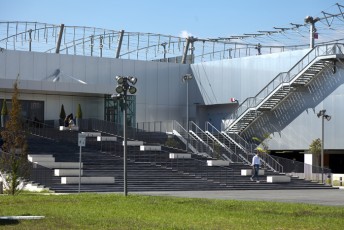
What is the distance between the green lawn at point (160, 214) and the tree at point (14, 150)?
4.43 metres

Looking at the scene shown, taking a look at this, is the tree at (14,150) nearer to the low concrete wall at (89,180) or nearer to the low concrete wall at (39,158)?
the low concrete wall at (89,180)

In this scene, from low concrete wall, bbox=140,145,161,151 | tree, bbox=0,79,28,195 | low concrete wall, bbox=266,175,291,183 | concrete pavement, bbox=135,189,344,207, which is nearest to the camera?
concrete pavement, bbox=135,189,344,207

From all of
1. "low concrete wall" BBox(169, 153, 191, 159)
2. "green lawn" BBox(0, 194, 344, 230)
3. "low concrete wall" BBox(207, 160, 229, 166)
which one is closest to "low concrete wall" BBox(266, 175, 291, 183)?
"low concrete wall" BBox(207, 160, 229, 166)

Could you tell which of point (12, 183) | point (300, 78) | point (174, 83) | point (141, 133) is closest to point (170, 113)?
point (174, 83)

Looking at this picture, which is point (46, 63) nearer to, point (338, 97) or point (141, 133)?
point (141, 133)

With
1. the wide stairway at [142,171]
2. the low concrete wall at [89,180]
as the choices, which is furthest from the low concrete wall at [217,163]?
the low concrete wall at [89,180]

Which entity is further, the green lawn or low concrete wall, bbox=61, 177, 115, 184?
low concrete wall, bbox=61, 177, 115, 184

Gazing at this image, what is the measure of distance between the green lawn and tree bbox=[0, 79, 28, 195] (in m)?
4.43

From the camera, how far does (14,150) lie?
33375 mm

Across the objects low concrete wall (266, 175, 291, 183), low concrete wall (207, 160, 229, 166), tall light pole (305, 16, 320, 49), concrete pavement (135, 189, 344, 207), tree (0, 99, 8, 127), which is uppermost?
tall light pole (305, 16, 320, 49)

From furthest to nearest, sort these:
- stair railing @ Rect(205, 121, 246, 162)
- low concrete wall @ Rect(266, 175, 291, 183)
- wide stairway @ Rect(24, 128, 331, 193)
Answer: stair railing @ Rect(205, 121, 246, 162), low concrete wall @ Rect(266, 175, 291, 183), wide stairway @ Rect(24, 128, 331, 193)

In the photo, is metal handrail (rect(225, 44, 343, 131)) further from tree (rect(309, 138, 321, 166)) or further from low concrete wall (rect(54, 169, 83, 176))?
low concrete wall (rect(54, 169, 83, 176))

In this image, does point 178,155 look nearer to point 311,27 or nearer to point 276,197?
point 311,27

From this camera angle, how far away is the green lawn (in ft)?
60.9
